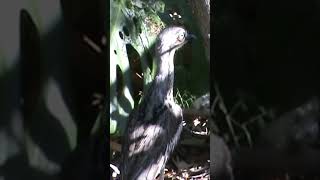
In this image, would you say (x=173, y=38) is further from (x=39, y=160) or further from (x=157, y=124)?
(x=39, y=160)

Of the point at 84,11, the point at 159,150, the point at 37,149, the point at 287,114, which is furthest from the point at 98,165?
the point at 287,114

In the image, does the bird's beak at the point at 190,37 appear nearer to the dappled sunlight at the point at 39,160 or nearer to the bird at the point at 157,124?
the bird at the point at 157,124

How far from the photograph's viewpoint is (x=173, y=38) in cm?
265

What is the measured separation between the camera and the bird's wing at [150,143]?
2635 millimetres

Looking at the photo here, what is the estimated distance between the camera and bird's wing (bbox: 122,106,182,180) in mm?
2635

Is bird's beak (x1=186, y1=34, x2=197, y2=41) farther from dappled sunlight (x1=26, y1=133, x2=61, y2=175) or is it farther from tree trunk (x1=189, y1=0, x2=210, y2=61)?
dappled sunlight (x1=26, y1=133, x2=61, y2=175)

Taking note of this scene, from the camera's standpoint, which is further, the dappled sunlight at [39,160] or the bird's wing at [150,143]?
the bird's wing at [150,143]

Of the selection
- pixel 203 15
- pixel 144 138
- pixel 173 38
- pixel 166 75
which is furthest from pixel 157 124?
pixel 203 15

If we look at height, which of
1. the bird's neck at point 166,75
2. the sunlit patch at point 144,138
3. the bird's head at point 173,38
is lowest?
the sunlit patch at point 144,138

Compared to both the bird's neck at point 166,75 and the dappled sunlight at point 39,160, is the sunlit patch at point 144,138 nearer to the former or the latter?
the bird's neck at point 166,75

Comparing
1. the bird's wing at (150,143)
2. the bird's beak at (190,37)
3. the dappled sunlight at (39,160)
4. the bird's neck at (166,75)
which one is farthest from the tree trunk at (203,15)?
the dappled sunlight at (39,160)

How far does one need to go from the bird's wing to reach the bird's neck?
0.08m

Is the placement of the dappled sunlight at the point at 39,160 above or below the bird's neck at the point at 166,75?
below

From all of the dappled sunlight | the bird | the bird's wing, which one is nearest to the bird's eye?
the bird
